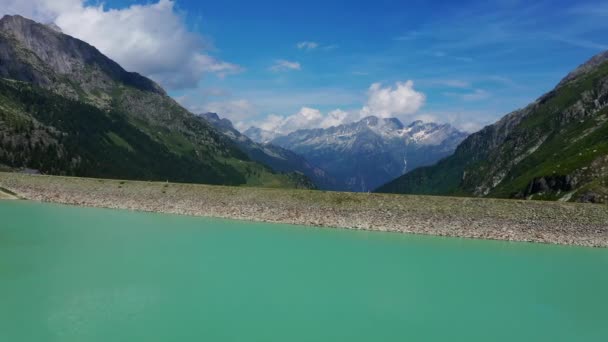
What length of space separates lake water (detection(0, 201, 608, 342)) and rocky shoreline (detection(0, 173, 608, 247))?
3.80 metres

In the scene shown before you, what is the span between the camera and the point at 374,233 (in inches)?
2119

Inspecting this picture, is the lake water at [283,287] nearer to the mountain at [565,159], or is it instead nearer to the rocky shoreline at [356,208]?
the rocky shoreline at [356,208]

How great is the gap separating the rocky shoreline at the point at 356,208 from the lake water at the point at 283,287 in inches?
149

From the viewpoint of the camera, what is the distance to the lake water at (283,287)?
21.9 metres

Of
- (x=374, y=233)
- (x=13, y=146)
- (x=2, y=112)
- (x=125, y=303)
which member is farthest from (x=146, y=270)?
(x=2, y=112)

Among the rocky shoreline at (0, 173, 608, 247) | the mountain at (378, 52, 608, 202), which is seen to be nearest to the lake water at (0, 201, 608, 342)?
the rocky shoreline at (0, 173, 608, 247)

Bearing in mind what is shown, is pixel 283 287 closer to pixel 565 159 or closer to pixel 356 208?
pixel 356 208

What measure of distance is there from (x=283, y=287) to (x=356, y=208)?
30.3m

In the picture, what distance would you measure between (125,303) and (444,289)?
62.1 feet

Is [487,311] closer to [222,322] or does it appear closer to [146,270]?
[222,322]

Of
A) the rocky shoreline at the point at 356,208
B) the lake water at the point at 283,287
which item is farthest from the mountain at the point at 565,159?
the lake water at the point at 283,287

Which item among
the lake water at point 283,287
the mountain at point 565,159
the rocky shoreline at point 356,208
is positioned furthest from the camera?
the mountain at point 565,159

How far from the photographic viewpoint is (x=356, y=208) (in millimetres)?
58469

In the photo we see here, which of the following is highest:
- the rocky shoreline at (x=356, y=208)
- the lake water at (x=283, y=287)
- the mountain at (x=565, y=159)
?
the mountain at (x=565, y=159)
